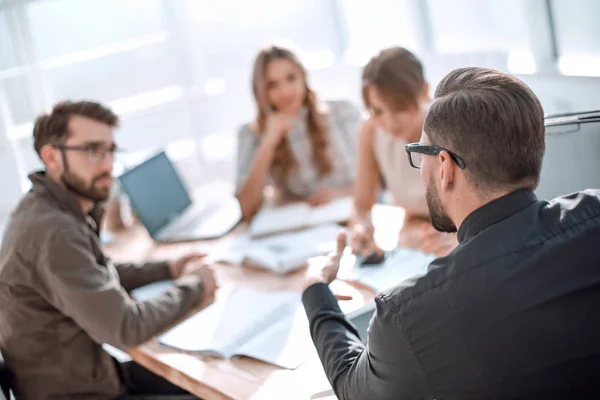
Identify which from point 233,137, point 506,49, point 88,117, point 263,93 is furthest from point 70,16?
point 506,49

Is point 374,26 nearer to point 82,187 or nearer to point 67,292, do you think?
point 82,187

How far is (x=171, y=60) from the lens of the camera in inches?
175

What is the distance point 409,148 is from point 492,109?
0.61 feet

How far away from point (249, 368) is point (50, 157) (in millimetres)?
920

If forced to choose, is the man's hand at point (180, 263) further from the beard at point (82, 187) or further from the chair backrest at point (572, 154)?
the chair backrest at point (572, 154)

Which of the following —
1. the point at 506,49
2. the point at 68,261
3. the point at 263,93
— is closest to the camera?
the point at 68,261

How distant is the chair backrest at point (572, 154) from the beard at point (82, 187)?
4.05 ft

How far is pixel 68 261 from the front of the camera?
1.77m

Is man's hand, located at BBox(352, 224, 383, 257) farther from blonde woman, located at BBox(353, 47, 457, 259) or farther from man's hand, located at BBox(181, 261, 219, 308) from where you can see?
man's hand, located at BBox(181, 261, 219, 308)

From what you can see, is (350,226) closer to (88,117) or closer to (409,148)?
(88,117)

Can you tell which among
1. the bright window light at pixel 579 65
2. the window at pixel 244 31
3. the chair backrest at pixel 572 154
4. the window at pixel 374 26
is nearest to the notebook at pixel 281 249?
the chair backrest at pixel 572 154

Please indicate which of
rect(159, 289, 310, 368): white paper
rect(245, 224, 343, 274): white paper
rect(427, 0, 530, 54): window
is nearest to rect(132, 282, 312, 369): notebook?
rect(159, 289, 310, 368): white paper

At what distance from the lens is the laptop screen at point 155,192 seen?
2.59m

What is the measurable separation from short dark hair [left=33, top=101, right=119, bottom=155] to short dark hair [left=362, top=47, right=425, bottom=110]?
0.83 metres
